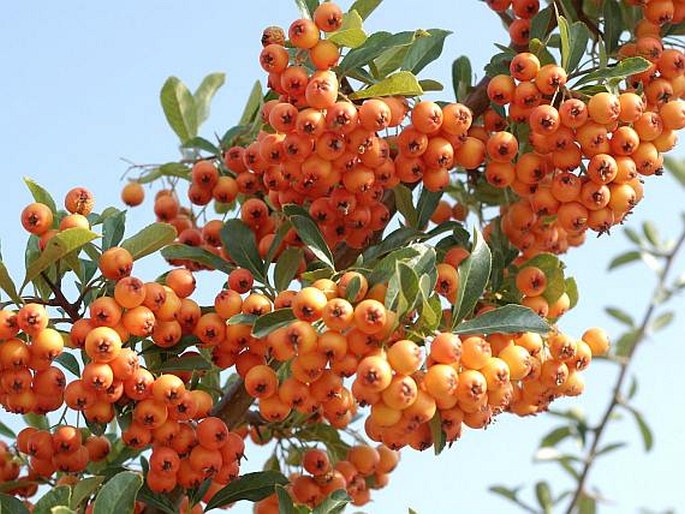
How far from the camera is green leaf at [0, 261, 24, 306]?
10.4 feet

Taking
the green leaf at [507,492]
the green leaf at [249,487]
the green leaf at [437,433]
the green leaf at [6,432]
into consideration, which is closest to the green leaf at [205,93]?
the green leaf at [6,432]

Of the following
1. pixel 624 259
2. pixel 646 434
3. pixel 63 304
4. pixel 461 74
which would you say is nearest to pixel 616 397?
pixel 646 434

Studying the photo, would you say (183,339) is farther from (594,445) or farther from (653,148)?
(594,445)

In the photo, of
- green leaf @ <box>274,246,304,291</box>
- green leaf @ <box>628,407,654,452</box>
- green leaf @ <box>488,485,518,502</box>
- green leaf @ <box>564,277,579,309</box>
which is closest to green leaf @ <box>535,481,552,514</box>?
green leaf @ <box>488,485,518,502</box>

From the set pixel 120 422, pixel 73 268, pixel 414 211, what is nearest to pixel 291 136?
pixel 414 211

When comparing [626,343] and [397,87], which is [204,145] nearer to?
[397,87]

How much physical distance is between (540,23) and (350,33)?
0.78m

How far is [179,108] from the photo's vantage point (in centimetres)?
456

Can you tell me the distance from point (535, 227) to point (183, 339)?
1.34 m

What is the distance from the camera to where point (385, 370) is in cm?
274

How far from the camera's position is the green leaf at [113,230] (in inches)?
131

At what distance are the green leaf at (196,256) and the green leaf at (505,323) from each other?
989 mm

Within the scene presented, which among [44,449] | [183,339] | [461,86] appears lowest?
[44,449]

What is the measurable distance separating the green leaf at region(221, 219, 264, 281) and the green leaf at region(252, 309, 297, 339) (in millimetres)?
590
